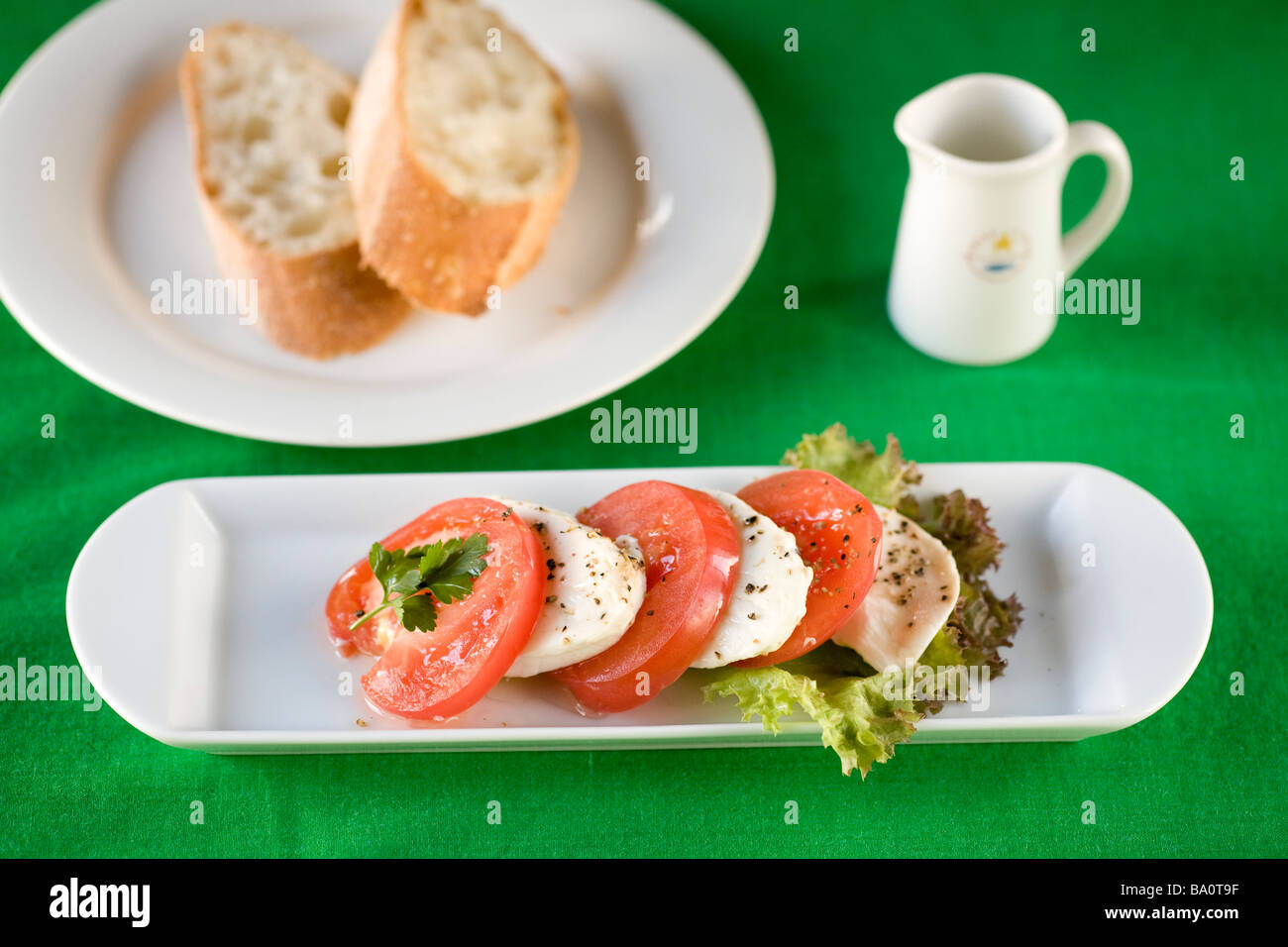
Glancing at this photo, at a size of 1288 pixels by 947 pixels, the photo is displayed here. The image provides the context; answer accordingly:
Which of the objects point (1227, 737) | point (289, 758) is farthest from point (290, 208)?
point (1227, 737)

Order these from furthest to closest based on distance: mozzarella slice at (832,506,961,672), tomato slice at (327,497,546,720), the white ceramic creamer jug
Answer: the white ceramic creamer jug → mozzarella slice at (832,506,961,672) → tomato slice at (327,497,546,720)

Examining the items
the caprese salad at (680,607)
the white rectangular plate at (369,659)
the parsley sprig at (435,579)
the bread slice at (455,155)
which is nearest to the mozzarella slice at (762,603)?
the caprese salad at (680,607)

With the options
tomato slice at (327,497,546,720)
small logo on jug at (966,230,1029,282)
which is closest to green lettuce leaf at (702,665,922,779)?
tomato slice at (327,497,546,720)

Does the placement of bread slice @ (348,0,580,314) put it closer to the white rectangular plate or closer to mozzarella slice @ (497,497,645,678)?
the white rectangular plate

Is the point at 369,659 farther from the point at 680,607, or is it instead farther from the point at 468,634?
the point at 680,607

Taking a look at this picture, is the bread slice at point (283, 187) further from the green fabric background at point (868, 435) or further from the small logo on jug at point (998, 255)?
the small logo on jug at point (998, 255)

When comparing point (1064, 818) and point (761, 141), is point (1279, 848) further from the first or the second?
point (761, 141)

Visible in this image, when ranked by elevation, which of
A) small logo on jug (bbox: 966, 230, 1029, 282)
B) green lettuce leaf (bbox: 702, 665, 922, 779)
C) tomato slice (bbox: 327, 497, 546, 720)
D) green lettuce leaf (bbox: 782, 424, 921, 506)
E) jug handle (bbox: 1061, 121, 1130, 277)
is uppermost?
jug handle (bbox: 1061, 121, 1130, 277)
